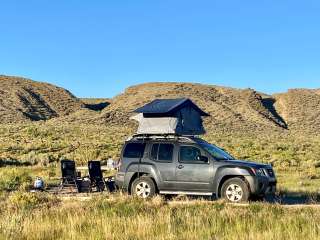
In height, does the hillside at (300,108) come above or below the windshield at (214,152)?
above

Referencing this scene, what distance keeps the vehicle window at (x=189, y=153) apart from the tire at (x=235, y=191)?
3.81 feet

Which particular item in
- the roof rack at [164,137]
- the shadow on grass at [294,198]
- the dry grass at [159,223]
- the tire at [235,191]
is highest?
the roof rack at [164,137]

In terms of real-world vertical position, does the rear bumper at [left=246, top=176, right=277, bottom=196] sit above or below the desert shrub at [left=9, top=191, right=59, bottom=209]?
above

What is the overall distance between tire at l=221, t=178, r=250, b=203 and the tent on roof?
6.68 m

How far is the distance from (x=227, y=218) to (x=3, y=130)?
5742cm

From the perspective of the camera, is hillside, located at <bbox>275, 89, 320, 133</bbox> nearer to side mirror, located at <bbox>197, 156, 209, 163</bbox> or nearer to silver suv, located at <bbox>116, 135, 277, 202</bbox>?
silver suv, located at <bbox>116, 135, 277, 202</bbox>

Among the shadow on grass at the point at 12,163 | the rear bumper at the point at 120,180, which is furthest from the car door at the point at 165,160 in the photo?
the shadow on grass at the point at 12,163

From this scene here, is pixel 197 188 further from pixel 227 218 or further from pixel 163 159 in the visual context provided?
pixel 227 218

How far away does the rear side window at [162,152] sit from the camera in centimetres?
1606

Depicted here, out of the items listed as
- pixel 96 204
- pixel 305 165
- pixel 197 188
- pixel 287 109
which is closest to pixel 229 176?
pixel 197 188

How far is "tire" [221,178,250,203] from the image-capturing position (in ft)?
48.8

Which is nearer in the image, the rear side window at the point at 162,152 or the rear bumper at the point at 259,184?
Result: the rear bumper at the point at 259,184

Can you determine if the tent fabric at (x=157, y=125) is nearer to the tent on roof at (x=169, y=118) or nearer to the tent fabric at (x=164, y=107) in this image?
the tent on roof at (x=169, y=118)

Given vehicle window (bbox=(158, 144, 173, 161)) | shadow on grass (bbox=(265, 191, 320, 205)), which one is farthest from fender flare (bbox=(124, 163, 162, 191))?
shadow on grass (bbox=(265, 191, 320, 205))
